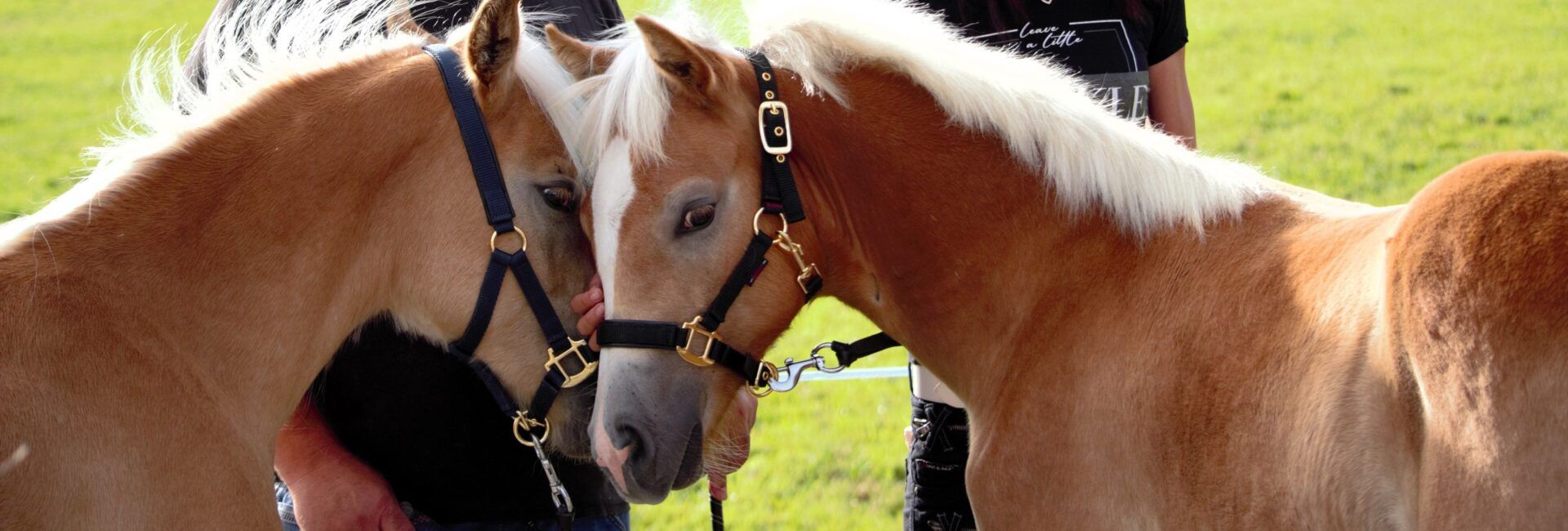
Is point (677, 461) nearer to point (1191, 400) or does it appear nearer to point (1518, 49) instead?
point (1191, 400)

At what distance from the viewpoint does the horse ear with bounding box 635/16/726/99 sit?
2.29 meters

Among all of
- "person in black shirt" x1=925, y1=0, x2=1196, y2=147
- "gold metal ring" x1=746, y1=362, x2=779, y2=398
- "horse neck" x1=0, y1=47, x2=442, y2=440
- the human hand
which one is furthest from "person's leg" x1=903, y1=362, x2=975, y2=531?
"horse neck" x1=0, y1=47, x2=442, y2=440

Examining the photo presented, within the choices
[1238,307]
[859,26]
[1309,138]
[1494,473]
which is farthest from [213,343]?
[1309,138]

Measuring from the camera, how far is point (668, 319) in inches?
93.2

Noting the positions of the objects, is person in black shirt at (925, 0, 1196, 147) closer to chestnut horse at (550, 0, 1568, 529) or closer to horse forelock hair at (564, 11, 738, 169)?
chestnut horse at (550, 0, 1568, 529)

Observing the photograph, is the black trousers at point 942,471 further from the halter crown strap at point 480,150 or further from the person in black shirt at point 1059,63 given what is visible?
the halter crown strap at point 480,150

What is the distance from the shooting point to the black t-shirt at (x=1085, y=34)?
3.07m

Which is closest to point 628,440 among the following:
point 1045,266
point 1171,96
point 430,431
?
point 430,431

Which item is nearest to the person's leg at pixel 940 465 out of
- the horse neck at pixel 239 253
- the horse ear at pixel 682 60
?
the horse ear at pixel 682 60

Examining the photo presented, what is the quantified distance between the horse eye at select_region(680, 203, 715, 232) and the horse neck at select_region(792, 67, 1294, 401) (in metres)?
0.22

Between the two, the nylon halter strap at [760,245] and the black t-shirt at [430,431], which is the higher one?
the nylon halter strap at [760,245]

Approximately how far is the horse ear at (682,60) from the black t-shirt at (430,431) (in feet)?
2.74

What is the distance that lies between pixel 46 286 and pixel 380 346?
2.50 ft

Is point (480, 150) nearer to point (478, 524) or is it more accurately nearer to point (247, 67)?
point (247, 67)
